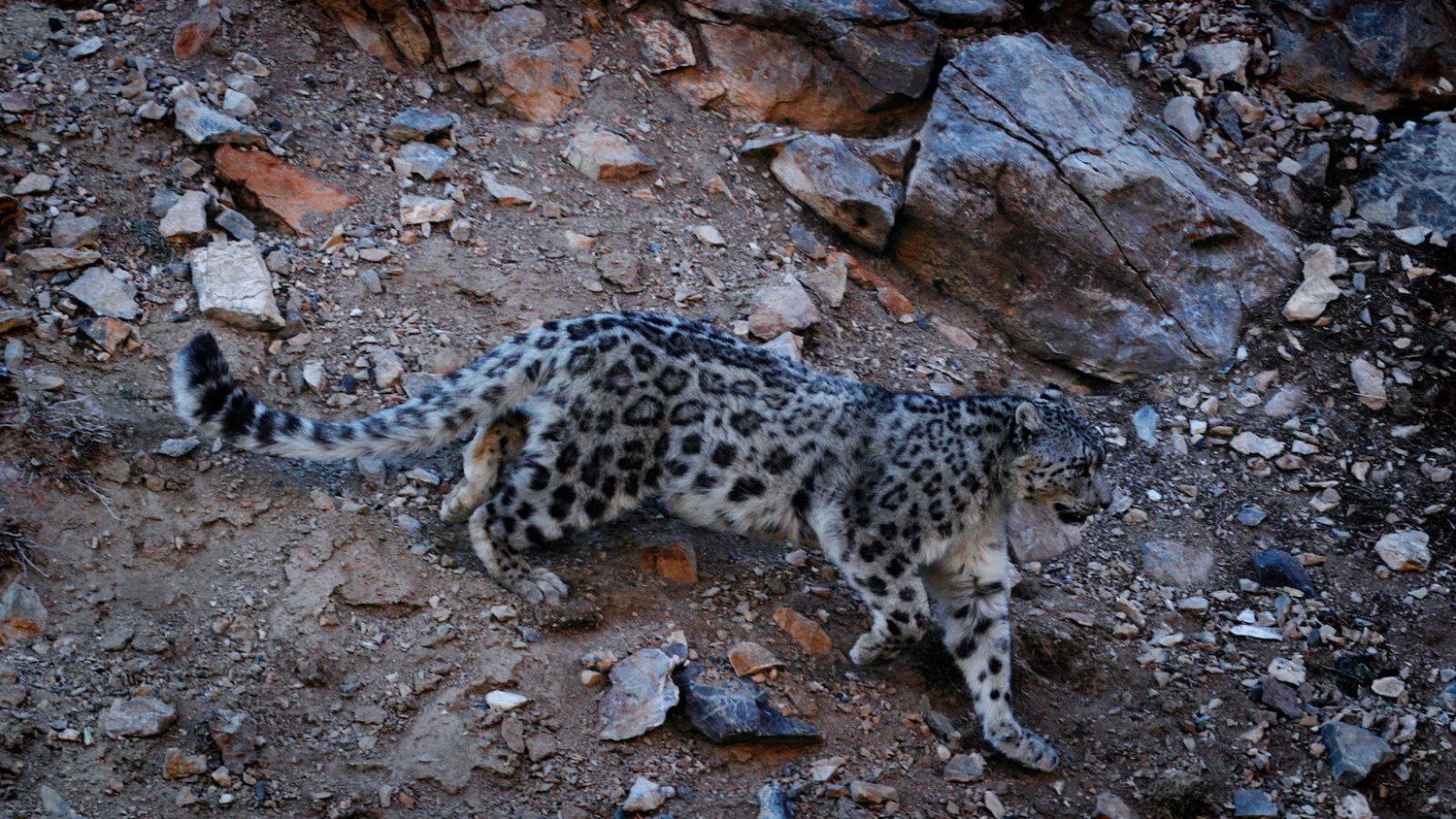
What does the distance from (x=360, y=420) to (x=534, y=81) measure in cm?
362

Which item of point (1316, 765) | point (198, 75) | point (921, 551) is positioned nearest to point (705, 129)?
point (198, 75)

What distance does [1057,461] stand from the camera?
19.3 ft

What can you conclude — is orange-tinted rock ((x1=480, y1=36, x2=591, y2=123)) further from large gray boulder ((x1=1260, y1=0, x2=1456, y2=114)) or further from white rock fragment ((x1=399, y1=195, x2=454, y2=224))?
large gray boulder ((x1=1260, y1=0, x2=1456, y2=114))

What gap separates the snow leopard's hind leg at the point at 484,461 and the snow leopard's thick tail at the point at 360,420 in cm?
16

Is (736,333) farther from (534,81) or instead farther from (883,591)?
(534,81)

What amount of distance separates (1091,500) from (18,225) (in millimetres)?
5982

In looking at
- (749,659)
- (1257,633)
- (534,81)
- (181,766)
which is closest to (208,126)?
(534,81)

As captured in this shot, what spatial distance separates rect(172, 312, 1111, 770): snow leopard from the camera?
550 cm

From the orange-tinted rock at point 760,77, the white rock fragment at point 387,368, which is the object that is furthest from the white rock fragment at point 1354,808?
the orange-tinted rock at point 760,77

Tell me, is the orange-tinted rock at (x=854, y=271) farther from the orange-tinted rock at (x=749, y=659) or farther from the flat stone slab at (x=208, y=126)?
the flat stone slab at (x=208, y=126)

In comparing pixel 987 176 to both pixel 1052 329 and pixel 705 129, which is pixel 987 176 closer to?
pixel 1052 329

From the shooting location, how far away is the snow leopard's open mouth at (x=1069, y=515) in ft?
20.0

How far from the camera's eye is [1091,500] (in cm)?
605

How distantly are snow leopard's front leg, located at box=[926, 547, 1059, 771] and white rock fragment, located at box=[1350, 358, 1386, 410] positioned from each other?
325 centimetres
